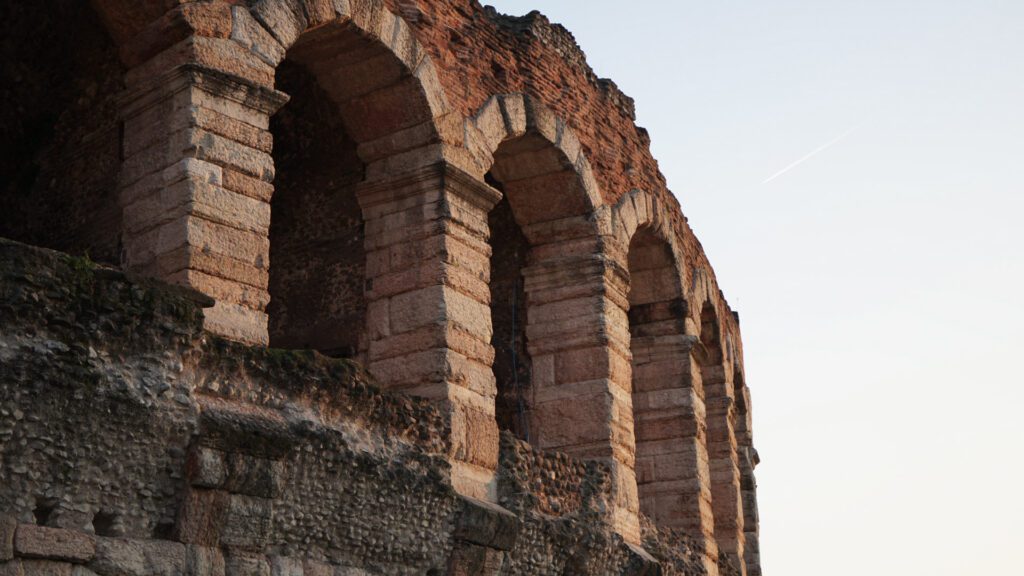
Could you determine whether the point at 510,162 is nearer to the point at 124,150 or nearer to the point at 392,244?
the point at 392,244

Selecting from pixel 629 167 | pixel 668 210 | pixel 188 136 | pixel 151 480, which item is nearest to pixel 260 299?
pixel 188 136

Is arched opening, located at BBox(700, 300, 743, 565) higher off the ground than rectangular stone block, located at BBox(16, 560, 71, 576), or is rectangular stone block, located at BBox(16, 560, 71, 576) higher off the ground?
arched opening, located at BBox(700, 300, 743, 565)

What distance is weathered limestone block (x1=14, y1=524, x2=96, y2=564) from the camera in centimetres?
579

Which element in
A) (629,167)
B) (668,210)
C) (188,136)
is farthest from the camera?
(668,210)

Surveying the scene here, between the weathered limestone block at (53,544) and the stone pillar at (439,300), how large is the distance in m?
2.99

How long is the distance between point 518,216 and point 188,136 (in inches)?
173

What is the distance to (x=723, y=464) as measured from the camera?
15188 mm

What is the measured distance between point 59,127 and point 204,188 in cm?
269

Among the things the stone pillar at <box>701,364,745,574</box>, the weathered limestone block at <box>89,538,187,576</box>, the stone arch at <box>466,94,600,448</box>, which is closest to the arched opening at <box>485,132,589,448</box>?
the stone arch at <box>466,94,600,448</box>

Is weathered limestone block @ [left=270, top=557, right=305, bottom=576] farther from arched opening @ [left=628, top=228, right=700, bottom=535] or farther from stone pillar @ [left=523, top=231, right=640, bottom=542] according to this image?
arched opening @ [left=628, top=228, right=700, bottom=535]

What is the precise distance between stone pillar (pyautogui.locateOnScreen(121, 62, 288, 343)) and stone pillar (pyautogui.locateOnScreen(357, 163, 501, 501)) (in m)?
1.60

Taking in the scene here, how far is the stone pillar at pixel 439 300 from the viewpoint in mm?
8922

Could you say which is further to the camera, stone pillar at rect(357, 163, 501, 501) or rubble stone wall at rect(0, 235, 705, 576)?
stone pillar at rect(357, 163, 501, 501)

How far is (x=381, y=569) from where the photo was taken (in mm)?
7688
